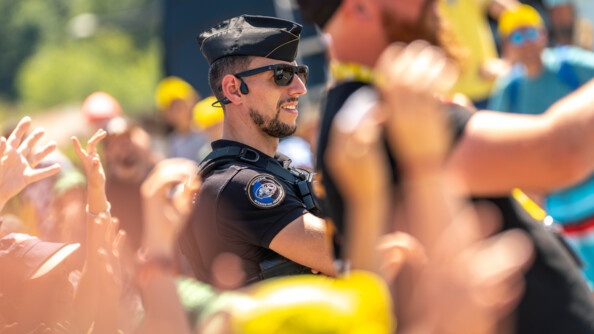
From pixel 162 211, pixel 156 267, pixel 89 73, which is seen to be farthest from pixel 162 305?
pixel 89 73

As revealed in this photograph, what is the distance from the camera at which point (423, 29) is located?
2.91 metres

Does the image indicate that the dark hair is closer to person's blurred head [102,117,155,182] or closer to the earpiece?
the earpiece

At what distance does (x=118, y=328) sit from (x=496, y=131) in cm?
172

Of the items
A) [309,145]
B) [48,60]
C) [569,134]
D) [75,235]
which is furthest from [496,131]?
[48,60]

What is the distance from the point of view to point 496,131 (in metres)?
2.64

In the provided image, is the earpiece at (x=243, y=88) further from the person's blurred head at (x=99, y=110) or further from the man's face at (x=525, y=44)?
the person's blurred head at (x=99, y=110)

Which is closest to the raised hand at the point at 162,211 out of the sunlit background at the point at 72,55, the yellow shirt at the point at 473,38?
the yellow shirt at the point at 473,38

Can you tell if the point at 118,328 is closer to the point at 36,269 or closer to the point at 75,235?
the point at 36,269

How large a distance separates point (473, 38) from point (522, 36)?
91 cm

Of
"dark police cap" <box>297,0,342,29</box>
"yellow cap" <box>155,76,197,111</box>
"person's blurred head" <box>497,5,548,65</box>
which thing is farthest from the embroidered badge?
"yellow cap" <box>155,76,197,111</box>

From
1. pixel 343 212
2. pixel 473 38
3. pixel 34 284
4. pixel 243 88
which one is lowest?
pixel 473 38

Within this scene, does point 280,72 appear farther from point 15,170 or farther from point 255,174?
point 15,170

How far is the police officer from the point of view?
4.18m

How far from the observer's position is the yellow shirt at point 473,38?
8.59 m
